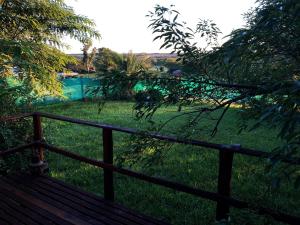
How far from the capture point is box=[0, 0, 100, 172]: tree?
4.70 meters

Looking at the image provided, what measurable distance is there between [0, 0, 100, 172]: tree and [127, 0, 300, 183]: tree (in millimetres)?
3480

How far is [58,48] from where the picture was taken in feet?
28.2

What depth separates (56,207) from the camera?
10.1 ft

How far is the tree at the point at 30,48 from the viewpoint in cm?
470

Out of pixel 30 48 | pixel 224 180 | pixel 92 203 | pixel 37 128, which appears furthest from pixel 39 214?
pixel 30 48

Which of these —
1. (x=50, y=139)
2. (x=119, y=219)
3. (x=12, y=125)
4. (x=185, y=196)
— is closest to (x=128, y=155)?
(x=119, y=219)

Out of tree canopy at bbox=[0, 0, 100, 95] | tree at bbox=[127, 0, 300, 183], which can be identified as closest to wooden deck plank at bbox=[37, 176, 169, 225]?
tree at bbox=[127, 0, 300, 183]

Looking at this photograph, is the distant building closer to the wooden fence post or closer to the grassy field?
the grassy field

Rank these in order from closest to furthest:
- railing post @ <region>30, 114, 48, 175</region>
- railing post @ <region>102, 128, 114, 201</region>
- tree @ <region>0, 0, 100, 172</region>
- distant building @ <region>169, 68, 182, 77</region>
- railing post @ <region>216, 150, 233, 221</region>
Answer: distant building @ <region>169, 68, 182, 77</region>, railing post @ <region>216, 150, 233, 221</region>, railing post @ <region>102, 128, 114, 201</region>, railing post @ <region>30, 114, 48, 175</region>, tree @ <region>0, 0, 100, 172</region>

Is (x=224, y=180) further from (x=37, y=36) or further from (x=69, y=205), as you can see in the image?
(x=37, y=36)

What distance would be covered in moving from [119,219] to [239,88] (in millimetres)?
1855

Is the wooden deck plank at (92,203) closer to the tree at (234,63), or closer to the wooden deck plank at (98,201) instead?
the wooden deck plank at (98,201)

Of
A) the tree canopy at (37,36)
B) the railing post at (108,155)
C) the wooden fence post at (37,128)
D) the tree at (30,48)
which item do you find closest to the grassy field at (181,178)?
the railing post at (108,155)

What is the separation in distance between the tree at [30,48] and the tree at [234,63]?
11.4ft
